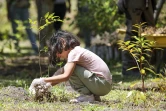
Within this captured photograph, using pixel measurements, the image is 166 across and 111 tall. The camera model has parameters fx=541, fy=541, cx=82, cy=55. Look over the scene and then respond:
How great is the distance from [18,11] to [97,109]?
8893 mm

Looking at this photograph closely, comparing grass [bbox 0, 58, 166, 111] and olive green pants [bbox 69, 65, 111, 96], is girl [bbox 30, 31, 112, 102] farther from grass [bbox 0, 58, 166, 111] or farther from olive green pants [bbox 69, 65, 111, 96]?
grass [bbox 0, 58, 166, 111]

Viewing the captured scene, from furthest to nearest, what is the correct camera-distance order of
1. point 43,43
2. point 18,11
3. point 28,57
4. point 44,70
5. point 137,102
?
1. point 18,11
2. point 28,57
3. point 43,43
4. point 44,70
5. point 137,102

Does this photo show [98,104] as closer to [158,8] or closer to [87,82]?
[87,82]

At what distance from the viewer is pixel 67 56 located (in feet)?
19.0

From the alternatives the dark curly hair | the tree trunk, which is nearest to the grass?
the dark curly hair

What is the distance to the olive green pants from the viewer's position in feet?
18.7

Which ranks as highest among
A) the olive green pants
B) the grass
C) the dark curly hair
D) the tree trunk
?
the tree trunk

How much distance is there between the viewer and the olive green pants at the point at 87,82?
569 cm

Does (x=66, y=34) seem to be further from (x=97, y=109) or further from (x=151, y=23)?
(x=151, y=23)

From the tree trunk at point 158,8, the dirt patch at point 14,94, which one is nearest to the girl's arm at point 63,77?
the dirt patch at point 14,94

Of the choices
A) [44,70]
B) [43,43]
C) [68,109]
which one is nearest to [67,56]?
[68,109]

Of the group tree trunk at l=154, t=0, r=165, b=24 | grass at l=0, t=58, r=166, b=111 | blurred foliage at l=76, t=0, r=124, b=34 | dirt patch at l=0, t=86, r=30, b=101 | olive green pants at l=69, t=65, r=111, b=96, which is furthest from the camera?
blurred foliage at l=76, t=0, r=124, b=34

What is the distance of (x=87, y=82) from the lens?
5723 mm

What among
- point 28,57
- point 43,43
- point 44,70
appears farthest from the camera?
point 28,57
